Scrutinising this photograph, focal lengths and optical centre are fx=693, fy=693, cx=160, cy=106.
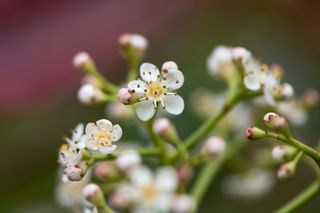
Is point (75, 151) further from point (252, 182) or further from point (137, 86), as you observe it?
point (252, 182)

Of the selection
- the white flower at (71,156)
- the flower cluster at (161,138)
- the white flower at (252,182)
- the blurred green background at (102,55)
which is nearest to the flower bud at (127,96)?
the flower cluster at (161,138)

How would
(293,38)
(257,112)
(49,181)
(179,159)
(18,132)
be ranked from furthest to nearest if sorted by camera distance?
(293,38)
(18,132)
(49,181)
(257,112)
(179,159)

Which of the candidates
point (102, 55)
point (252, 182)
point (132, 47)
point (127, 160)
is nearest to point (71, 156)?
point (127, 160)

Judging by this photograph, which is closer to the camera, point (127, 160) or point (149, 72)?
point (149, 72)

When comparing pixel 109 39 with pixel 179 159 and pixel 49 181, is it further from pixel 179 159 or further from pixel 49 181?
pixel 179 159

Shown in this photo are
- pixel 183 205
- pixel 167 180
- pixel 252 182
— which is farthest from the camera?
pixel 252 182

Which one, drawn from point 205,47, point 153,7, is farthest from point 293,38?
point 153,7

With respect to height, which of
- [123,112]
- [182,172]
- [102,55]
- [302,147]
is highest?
[102,55]
